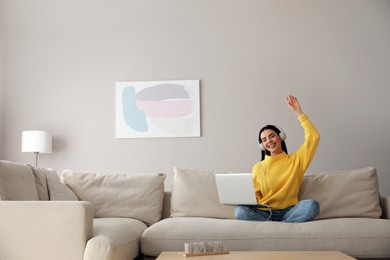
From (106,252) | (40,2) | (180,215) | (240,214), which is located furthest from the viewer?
(40,2)

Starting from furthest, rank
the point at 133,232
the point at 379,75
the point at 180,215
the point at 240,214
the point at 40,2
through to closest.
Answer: the point at 40,2, the point at 379,75, the point at 180,215, the point at 240,214, the point at 133,232

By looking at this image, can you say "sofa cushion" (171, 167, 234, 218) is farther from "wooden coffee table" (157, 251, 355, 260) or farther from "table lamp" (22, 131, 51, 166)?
"table lamp" (22, 131, 51, 166)

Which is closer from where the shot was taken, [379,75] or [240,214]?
[240,214]

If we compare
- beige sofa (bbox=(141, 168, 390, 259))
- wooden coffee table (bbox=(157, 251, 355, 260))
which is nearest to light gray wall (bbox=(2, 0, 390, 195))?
beige sofa (bbox=(141, 168, 390, 259))

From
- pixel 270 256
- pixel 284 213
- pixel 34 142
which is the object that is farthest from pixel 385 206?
pixel 34 142

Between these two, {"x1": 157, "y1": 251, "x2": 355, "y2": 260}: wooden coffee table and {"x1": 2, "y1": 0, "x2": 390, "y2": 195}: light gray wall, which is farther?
{"x1": 2, "y1": 0, "x2": 390, "y2": 195}: light gray wall

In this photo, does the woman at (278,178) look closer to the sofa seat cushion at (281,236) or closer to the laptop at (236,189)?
the laptop at (236,189)

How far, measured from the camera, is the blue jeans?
139 inches

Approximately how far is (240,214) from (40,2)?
127 inches

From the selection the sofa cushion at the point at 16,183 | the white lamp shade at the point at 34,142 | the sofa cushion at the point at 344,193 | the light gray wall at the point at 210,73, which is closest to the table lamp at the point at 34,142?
the white lamp shade at the point at 34,142

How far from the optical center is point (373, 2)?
512 centimetres

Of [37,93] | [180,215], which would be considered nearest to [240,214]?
[180,215]

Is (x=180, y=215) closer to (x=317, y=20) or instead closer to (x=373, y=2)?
(x=317, y=20)

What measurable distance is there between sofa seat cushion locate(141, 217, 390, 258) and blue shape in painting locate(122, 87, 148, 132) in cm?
193
